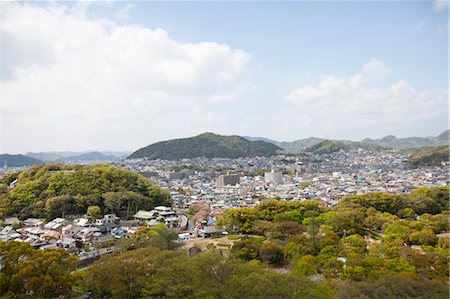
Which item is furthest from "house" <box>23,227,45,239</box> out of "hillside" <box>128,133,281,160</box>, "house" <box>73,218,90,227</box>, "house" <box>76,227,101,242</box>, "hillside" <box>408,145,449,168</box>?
"hillside" <box>128,133,281,160</box>

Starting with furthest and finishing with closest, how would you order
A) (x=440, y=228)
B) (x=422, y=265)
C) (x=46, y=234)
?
(x=46, y=234), (x=440, y=228), (x=422, y=265)

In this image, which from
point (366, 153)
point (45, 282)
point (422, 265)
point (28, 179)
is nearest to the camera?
point (45, 282)

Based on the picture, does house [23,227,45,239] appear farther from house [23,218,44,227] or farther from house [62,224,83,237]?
house [62,224,83,237]

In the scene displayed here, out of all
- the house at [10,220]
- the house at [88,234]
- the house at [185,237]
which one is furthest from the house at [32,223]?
the house at [185,237]

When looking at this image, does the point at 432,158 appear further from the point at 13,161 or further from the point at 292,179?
the point at 13,161

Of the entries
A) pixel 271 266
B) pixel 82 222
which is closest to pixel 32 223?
pixel 82 222

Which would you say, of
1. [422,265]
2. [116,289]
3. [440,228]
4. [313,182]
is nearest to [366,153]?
[313,182]

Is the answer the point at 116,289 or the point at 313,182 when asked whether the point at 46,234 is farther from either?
the point at 313,182
